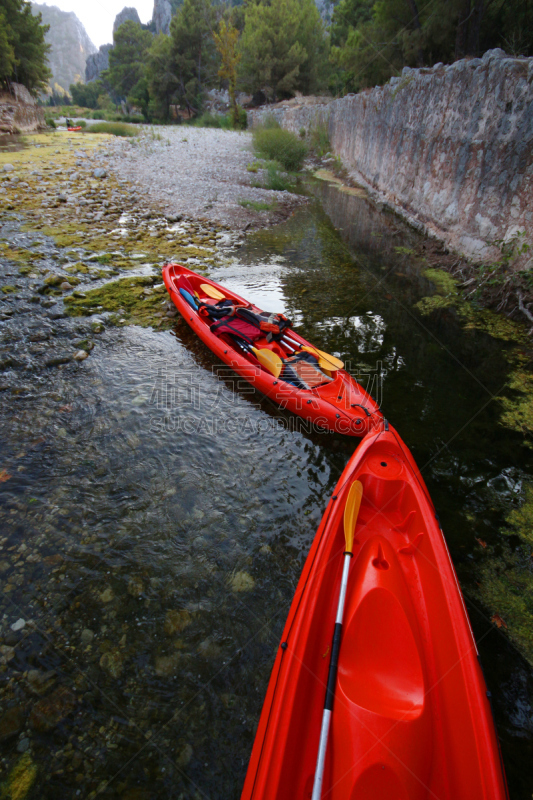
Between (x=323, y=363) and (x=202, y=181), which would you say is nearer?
(x=323, y=363)

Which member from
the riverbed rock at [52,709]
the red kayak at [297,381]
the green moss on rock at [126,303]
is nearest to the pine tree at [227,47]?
the green moss on rock at [126,303]

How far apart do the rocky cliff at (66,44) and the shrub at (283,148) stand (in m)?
136

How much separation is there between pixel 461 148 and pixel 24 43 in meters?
25.1

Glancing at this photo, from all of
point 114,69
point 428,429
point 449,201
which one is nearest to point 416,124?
point 449,201

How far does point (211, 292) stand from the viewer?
5.08 metres

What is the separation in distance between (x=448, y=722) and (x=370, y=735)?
34 cm

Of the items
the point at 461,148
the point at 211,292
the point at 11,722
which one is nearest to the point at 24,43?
the point at 461,148

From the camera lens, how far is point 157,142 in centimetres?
1525

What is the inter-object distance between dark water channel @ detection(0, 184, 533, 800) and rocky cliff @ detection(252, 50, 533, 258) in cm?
226

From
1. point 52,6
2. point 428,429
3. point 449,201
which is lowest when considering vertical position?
point 428,429

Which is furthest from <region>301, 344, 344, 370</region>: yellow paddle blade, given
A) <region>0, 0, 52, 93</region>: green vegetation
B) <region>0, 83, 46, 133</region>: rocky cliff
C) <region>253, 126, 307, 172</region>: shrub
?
<region>0, 0, 52, 93</region>: green vegetation

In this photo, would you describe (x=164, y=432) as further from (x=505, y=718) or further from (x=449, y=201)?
(x=449, y=201)

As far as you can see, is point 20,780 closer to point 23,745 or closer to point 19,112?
point 23,745

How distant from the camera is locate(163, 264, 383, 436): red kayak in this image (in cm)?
314
